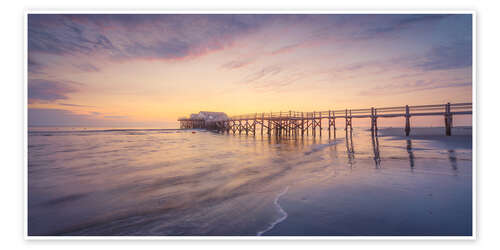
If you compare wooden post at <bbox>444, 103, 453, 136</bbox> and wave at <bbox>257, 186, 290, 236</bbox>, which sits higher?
wooden post at <bbox>444, 103, 453, 136</bbox>

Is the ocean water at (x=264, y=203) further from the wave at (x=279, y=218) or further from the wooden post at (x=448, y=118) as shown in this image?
the wooden post at (x=448, y=118)

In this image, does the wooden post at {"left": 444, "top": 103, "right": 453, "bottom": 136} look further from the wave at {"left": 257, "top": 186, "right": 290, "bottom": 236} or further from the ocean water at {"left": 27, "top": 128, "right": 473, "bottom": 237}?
the wave at {"left": 257, "top": 186, "right": 290, "bottom": 236}

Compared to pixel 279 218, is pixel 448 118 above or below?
above

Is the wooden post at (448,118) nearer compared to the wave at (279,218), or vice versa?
the wave at (279,218)

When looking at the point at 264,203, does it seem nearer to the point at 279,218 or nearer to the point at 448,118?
the point at 279,218

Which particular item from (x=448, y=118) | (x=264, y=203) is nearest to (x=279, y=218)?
(x=264, y=203)

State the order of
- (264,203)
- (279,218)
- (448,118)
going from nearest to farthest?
(279,218)
(264,203)
(448,118)

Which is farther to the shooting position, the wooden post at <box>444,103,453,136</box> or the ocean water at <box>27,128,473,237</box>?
the wooden post at <box>444,103,453,136</box>

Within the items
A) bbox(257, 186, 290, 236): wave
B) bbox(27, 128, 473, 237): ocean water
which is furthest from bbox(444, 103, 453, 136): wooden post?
bbox(257, 186, 290, 236): wave

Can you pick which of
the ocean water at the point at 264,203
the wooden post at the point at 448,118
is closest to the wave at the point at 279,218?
the ocean water at the point at 264,203

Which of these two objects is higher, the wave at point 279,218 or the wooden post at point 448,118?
the wooden post at point 448,118

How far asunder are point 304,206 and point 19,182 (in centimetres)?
530
